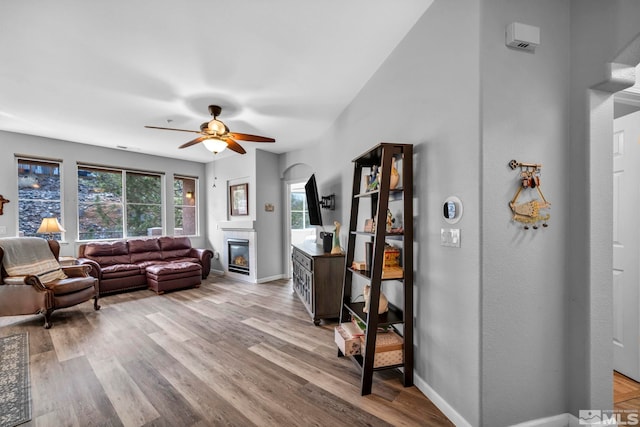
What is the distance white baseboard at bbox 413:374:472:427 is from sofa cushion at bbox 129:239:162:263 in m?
5.44

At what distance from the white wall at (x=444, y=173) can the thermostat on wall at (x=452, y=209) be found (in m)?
0.03

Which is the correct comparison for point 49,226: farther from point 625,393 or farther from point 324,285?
point 625,393

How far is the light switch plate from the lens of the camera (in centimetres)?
161

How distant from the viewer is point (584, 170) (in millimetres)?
1530

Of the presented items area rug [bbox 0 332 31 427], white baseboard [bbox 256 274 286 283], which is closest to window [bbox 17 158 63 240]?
area rug [bbox 0 332 31 427]

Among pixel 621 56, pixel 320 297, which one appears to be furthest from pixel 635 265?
pixel 320 297

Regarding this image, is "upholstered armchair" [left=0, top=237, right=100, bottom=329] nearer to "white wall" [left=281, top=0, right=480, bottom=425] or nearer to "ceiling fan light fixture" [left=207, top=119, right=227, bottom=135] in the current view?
"ceiling fan light fixture" [left=207, top=119, right=227, bottom=135]

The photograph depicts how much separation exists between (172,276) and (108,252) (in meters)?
1.40

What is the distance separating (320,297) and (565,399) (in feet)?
7.29

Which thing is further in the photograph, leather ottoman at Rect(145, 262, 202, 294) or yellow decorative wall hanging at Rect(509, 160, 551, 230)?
leather ottoman at Rect(145, 262, 202, 294)

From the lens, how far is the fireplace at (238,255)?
5.65 meters

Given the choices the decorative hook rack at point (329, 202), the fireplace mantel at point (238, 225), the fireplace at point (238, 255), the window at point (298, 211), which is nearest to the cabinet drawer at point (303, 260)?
the decorative hook rack at point (329, 202)

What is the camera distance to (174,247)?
19.4ft

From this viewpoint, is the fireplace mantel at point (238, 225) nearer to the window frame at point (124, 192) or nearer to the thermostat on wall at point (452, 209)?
the window frame at point (124, 192)
